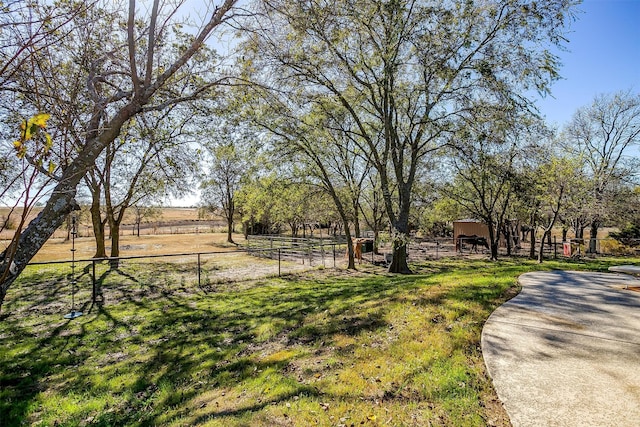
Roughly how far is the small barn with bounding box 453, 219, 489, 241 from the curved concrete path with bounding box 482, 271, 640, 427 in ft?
83.9

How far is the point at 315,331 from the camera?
5.54m

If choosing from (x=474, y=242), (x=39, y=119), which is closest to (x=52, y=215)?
(x=39, y=119)

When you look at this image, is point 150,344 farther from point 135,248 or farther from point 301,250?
point 135,248

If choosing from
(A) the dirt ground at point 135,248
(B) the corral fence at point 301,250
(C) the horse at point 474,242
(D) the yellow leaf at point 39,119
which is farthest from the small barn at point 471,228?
(D) the yellow leaf at point 39,119

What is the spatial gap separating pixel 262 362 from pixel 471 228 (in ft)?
99.2

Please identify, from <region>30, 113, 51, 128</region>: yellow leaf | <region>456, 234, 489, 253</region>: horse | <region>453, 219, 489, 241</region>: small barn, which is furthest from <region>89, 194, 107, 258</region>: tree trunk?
<region>453, 219, 489, 241</region>: small barn

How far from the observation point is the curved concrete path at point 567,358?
9.05 ft

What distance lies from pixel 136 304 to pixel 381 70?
1085cm

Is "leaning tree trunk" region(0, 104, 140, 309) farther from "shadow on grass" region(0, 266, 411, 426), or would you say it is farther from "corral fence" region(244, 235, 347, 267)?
"corral fence" region(244, 235, 347, 267)

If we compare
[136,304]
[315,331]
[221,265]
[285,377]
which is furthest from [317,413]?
[221,265]

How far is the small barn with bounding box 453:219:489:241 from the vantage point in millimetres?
29806

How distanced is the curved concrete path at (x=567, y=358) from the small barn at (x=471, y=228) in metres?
25.6

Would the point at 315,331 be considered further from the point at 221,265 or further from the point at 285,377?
the point at 221,265

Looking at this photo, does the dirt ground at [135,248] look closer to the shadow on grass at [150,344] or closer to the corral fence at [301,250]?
the corral fence at [301,250]
